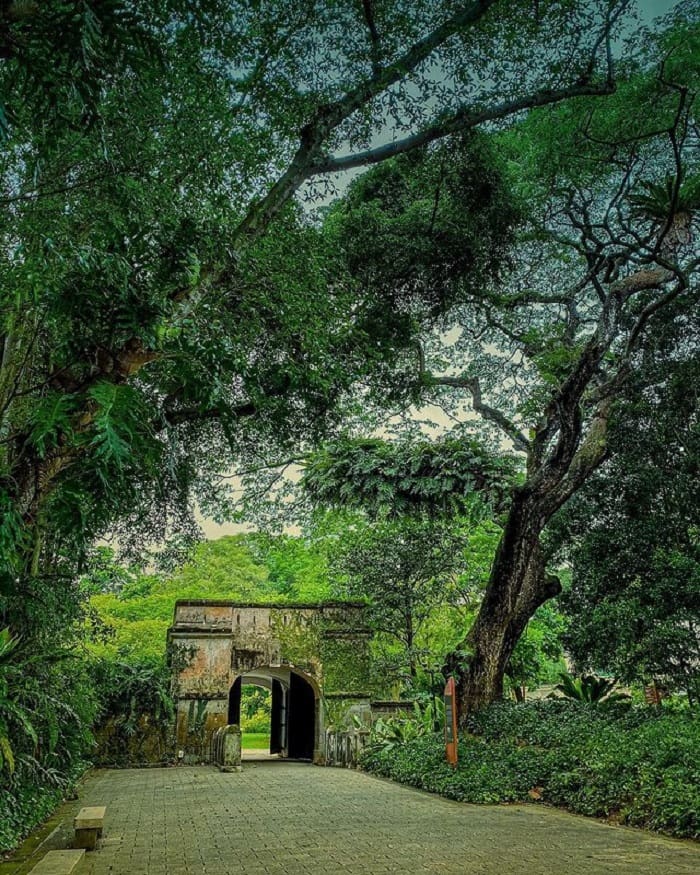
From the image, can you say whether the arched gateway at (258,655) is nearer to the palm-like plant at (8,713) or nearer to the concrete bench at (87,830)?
the palm-like plant at (8,713)

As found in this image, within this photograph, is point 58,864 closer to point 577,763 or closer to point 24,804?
point 24,804

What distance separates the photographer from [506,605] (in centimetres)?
1058

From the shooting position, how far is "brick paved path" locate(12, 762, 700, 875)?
4.73 meters

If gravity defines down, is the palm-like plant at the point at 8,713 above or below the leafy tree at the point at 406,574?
below

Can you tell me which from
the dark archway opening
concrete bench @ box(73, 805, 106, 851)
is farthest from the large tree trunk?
the dark archway opening

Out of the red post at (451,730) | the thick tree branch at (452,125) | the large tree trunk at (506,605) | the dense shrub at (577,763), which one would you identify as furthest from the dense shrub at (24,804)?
the thick tree branch at (452,125)

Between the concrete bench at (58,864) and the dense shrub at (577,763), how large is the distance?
483 centimetres

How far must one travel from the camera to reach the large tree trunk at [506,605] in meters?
10.4

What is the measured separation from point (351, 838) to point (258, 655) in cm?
982

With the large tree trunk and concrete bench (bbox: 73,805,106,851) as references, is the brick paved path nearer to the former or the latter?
concrete bench (bbox: 73,805,106,851)

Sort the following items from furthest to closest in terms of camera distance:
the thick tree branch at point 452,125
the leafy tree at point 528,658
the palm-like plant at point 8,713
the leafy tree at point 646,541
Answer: the leafy tree at point 528,658
the leafy tree at point 646,541
the thick tree branch at point 452,125
the palm-like plant at point 8,713

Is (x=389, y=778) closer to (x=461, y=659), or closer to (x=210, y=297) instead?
(x=461, y=659)

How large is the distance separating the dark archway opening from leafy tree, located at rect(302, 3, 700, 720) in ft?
27.2

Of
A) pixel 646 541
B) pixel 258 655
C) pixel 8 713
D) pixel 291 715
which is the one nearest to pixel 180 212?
pixel 8 713
